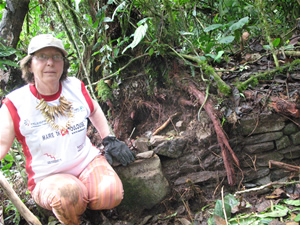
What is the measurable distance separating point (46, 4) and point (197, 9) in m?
1.99

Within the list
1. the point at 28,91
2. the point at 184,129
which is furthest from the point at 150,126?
the point at 28,91

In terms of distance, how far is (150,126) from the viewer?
2.78 m

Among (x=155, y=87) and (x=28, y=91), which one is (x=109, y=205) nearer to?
(x=28, y=91)

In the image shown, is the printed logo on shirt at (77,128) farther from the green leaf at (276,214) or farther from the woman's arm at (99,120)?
the green leaf at (276,214)

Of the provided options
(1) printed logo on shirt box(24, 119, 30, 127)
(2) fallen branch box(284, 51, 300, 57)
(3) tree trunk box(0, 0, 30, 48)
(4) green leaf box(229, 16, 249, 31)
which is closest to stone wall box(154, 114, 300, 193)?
(2) fallen branch box(284, 51, 300, 57)

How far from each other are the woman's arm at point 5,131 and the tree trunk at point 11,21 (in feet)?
3.67

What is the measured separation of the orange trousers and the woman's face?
75 centimetres

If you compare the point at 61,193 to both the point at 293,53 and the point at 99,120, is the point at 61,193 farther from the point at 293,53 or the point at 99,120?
the point at 293,53

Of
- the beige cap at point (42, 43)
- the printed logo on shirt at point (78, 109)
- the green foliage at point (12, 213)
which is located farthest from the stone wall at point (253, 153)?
the beige cap at point (42, 43)

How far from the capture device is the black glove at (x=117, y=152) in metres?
2.14

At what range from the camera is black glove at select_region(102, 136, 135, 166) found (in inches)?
84.4

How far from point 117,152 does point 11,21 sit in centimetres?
180

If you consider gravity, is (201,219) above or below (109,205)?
below

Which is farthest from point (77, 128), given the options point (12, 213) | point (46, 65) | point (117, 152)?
point (12, 213)
